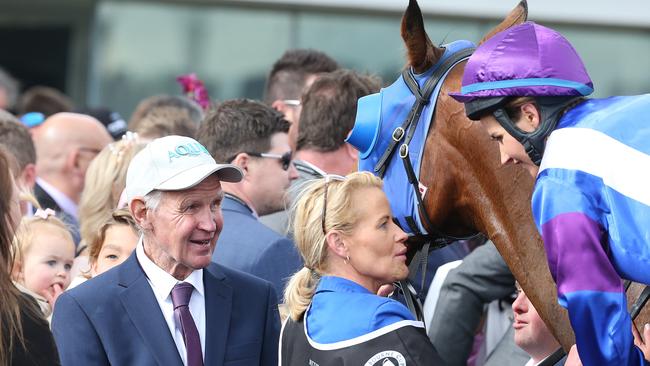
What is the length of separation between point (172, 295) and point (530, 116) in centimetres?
132

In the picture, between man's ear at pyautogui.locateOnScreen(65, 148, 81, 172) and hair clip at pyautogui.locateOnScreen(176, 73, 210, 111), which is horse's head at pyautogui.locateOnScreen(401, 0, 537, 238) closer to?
man's ear at pyautogui.locateOnScreen(65, 148, 81, 172)

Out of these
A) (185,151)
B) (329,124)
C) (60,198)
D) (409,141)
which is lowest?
(60,198)

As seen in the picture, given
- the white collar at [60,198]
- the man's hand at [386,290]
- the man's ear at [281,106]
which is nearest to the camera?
the man's hand at [386,290]

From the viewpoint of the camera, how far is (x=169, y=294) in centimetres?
368

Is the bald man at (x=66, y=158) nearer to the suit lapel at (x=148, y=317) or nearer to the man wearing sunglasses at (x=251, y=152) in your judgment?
the man wearing sunglasses at (x=251, y=152)

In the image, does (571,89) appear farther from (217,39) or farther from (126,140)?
(217,39)

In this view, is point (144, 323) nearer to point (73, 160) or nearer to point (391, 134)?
point (391, 134)

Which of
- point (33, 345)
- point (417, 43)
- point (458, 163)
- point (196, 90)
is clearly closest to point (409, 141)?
point (458, 163)

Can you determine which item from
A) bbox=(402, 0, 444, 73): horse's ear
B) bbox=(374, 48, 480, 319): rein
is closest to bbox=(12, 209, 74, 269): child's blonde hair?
bbox=(374, 48, 480, 319): rein

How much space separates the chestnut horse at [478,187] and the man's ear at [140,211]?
93 centimetres

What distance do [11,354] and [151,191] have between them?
0.88 meters

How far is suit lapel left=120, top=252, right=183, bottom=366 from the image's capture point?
354 cm

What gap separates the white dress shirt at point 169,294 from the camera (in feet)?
11.9

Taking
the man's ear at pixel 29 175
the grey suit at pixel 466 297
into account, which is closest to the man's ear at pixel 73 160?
the man's ear at pixel 29 175
